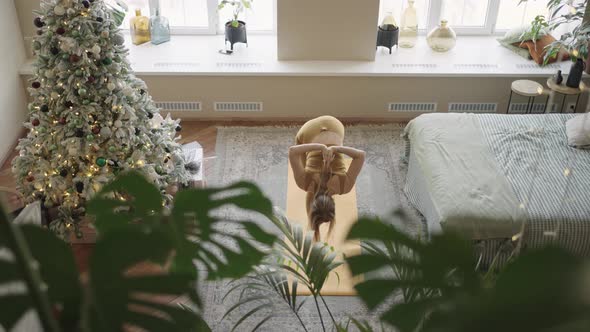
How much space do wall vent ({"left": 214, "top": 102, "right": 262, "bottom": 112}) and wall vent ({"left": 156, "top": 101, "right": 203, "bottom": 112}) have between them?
15 cm

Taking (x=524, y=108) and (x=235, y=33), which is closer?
(x=524, y=108)

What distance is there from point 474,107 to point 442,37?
640 millimetres

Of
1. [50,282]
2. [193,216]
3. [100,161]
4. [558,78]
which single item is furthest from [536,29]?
[50,282]

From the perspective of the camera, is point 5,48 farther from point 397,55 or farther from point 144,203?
point 144,203

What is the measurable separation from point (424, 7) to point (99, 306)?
5.02m

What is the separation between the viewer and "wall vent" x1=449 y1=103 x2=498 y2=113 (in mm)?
4898

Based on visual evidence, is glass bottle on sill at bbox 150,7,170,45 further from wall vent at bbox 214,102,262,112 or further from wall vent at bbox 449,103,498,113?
wall vent at bbox 449,103,498,113

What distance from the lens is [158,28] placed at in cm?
518

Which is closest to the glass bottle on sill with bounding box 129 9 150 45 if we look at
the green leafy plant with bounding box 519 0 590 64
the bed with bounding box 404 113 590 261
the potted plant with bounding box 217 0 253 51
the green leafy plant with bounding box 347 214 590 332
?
the potted plant with bounding box 217 0 253 51

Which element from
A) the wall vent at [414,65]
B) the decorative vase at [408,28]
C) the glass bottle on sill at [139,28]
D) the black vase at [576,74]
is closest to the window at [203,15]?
the glass bottle on sill at [139,28]

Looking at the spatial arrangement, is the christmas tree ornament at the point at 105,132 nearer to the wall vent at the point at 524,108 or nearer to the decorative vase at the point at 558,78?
the wall vent at the point at 524,108

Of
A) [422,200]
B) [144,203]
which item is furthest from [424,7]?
[144,203]

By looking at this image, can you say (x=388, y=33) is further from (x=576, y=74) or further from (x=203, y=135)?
(x=203, y=135)

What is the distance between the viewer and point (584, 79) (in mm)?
4699
